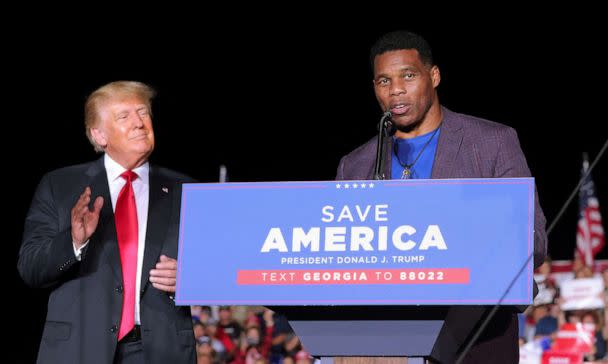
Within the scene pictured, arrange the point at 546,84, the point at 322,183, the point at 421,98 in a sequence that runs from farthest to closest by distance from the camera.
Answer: the point at 546,84, the point at 421,98, the point at 322,183

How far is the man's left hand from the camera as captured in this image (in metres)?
2.93

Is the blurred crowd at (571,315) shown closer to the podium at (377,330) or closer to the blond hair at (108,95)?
the blond hair at (108,95)

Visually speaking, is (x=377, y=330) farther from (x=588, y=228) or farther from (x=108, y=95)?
(x=588, y=228)

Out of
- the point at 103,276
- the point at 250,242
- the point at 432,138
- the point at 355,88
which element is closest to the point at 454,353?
the point at 250,242

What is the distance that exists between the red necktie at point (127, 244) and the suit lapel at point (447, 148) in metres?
0.97

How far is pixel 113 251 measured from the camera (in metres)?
3.03

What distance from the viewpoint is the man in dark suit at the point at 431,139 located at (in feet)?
8.32

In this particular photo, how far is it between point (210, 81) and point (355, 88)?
3.60 m

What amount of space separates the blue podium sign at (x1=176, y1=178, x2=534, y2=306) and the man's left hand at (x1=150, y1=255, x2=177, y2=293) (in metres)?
0.74

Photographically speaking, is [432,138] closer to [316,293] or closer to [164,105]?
[316,293]

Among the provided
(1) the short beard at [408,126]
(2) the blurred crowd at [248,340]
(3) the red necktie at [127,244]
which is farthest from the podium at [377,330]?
(2) the blurred crowd at [248,340]

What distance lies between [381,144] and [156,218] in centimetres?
99

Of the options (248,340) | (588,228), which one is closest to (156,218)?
(248,340)

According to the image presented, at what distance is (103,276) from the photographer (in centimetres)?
299
